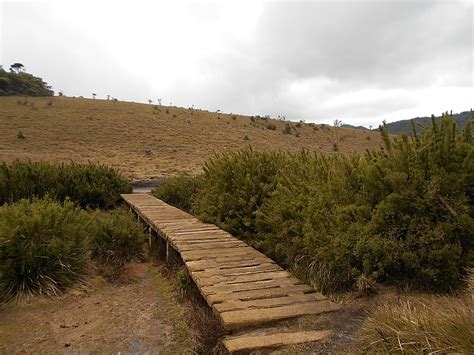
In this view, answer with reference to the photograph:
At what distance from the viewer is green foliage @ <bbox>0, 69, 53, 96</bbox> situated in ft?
133

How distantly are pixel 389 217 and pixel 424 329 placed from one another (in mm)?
1491

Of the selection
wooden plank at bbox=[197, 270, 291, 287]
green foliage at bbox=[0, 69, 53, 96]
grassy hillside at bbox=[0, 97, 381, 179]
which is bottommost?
wooden plank at bbox=[197, 270, 291, 287]

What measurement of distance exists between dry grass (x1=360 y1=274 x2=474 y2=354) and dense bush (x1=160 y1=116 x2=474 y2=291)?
578 mm

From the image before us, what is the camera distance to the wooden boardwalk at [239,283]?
10.4 feet

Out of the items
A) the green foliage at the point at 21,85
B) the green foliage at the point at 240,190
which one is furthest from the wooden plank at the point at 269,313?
the green foliage at the point at 21,85

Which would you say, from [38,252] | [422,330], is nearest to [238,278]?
[422,330]

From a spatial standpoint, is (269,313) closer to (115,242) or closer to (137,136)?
(115,242)

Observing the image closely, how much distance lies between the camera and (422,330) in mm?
2311

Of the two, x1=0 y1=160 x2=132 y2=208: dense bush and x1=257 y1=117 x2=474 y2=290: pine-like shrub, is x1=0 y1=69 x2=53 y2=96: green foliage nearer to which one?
x1=0 y1=160 x2=132 y2=208: dense bush

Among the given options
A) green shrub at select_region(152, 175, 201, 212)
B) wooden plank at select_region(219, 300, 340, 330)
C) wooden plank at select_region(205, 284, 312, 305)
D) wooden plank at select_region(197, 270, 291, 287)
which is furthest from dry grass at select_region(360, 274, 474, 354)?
green shrub at select_region(152, 175, 201, 212)

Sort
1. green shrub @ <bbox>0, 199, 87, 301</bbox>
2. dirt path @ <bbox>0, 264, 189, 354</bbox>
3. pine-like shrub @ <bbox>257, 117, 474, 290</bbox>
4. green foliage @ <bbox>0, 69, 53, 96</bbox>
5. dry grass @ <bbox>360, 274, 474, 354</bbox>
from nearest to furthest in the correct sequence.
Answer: dry grass @ <bbox>360, 274, 474, 354</bbox> → pine-like shrub @ <bbox>257, 117, 474, 290</bbox> → dirt path @ <bbox>0, 264, 189, 354</bbox> → green shrub @ <bbox>0, 199, 87, 301</bbox> → green foliage @ <bbox>0, 69, 53, 96</bbox>

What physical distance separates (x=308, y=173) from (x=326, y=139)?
117 ft

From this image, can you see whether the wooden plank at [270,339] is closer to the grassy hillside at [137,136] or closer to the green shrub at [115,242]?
the green shrub at [115,242]

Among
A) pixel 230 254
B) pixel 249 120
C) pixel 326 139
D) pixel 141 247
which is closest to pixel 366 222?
pixel 230 254
